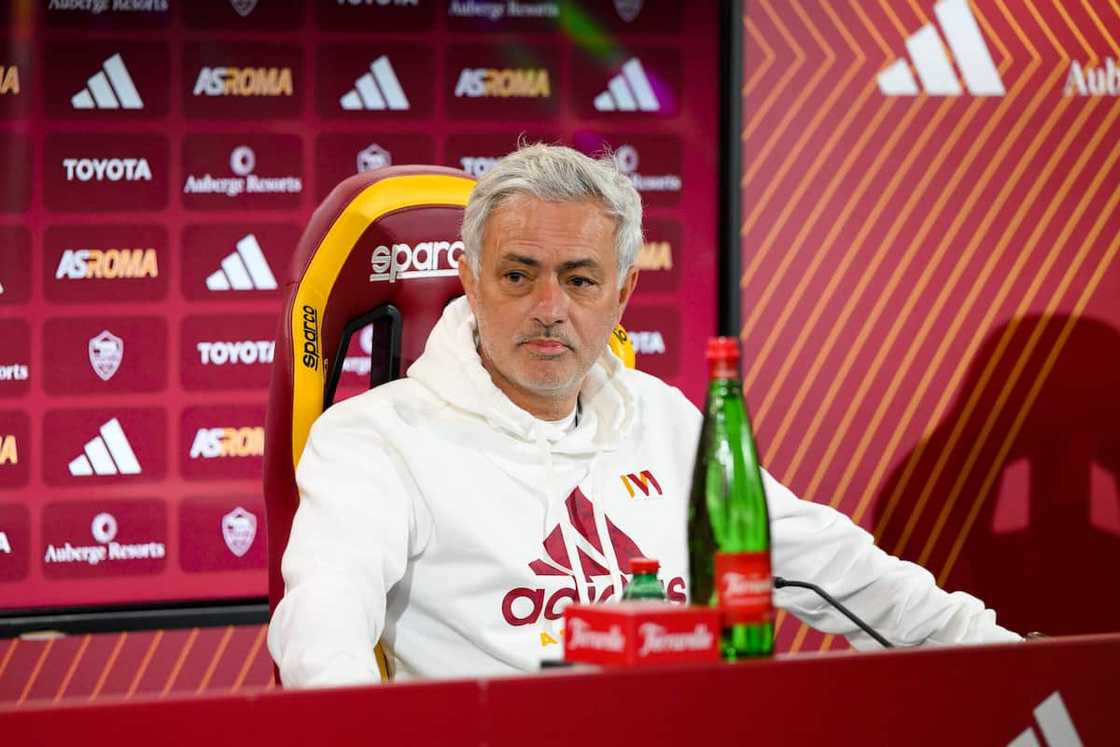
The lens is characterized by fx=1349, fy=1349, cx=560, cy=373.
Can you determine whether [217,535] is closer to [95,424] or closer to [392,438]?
[95,424]

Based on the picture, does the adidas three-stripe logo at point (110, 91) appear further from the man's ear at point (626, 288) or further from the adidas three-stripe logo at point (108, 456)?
the man's ear at point (626, 288)

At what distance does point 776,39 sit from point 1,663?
2.32 m

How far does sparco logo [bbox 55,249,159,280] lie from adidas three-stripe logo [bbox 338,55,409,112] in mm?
575

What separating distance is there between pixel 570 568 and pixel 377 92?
182cm

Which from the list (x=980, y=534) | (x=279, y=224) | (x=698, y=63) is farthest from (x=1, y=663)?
(x=980, y=534)

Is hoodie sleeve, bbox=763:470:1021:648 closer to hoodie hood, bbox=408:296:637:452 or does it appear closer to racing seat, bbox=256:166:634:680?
hoodie hood, bbox=408:296:637:452

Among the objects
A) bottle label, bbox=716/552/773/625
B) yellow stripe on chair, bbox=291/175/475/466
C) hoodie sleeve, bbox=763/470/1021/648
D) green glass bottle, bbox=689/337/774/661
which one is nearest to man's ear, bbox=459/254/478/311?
yellow stripe on chair, bbox=291/175/475/466

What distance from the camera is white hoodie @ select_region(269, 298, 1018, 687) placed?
5.05ft

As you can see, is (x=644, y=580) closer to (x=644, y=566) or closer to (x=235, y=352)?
(x=644, y=566)

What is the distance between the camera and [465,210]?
5.97ft

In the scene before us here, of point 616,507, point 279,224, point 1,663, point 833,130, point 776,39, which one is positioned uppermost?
point 776,39

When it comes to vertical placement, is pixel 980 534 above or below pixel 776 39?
below

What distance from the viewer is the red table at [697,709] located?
0.67 meters

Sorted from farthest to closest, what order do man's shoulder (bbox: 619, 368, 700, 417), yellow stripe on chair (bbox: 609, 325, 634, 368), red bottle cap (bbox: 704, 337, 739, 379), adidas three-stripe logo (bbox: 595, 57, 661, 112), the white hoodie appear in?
1. adidas three-stripe logo (bbox: 595, 57, 661, 112)
2. yellow stripe on chair (bbox: 609, 325, 634, 368)
3. man's shoulder (bbox: 619, 368, 700, 417)
4. the white hoodie
5. red bottle cap (bbox: 704, 337, 739, 379)
